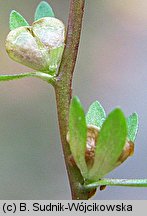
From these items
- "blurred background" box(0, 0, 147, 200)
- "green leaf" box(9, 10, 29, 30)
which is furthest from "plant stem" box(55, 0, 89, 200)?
"blurred background" box(0, 0, 147, 200)

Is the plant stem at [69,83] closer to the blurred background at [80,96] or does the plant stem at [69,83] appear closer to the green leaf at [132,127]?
the green leaf at [132,127]

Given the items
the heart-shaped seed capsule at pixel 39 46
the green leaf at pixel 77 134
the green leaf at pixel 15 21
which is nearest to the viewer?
the green leaf at pixel 77 134

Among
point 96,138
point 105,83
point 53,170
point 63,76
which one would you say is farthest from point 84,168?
point 105,83

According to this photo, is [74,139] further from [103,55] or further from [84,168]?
[103,55]

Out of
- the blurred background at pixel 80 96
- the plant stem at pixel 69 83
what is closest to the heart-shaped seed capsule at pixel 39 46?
the plant stem at pixel 69 83

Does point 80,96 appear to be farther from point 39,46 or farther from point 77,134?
point 77,134

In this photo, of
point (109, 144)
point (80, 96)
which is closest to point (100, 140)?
point (109, 144)
